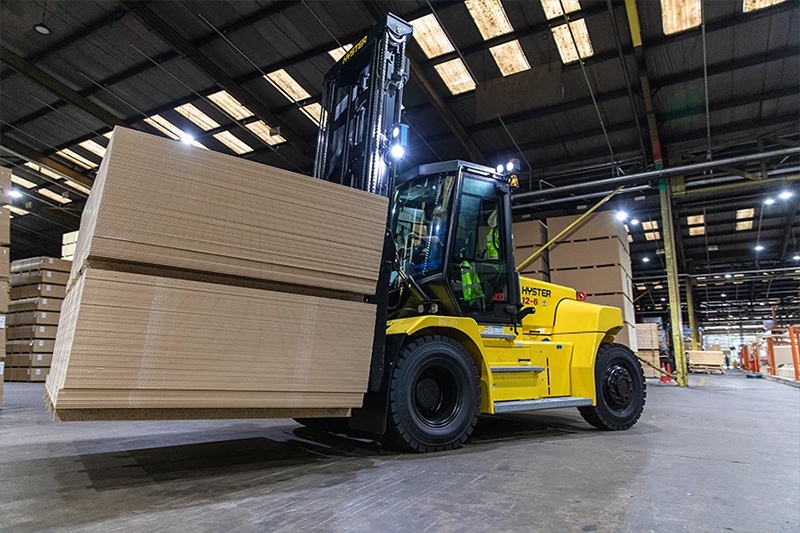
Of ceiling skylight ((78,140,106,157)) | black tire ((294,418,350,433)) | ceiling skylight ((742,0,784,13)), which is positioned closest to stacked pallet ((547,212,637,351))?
ceiling skylight ((742,0,784,13))

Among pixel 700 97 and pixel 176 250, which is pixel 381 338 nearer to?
pixel 176 250

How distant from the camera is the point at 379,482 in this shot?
2281 mm

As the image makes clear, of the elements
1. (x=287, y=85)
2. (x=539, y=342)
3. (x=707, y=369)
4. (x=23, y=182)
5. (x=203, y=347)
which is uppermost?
(x=287, y=85)

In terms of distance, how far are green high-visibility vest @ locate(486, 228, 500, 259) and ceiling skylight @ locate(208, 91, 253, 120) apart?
729 centimetres

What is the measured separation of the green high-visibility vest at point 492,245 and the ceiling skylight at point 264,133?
23.9 ft

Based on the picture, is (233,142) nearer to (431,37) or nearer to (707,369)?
(431,37)

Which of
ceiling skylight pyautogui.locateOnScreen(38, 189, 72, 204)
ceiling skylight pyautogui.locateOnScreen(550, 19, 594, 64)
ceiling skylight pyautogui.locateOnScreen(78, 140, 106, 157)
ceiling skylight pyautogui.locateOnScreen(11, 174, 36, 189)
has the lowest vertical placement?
ceiling skylight pyautogui.locateOnScreen(38, 189, 72, 204)

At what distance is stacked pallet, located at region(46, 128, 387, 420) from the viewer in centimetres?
177

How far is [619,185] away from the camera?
9508 mm

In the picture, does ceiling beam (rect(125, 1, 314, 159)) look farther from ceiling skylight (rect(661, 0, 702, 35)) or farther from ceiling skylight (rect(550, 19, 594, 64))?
ceiling skylight (rect(661, 0, 702, 35))

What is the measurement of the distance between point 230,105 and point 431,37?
4.64 metres

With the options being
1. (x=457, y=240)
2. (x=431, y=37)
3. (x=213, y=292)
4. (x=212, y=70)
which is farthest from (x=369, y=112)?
(x=212, y=70)

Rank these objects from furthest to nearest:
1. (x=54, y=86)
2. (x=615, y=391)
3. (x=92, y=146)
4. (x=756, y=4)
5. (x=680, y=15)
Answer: (x=92, y=146)
(x=54, y=86)
(x=680, y=15)
(x=756, y=4)
(x=615, y=391)

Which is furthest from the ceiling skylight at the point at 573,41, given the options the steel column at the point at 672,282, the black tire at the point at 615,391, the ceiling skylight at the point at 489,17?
the black tire at the point at 615,391
